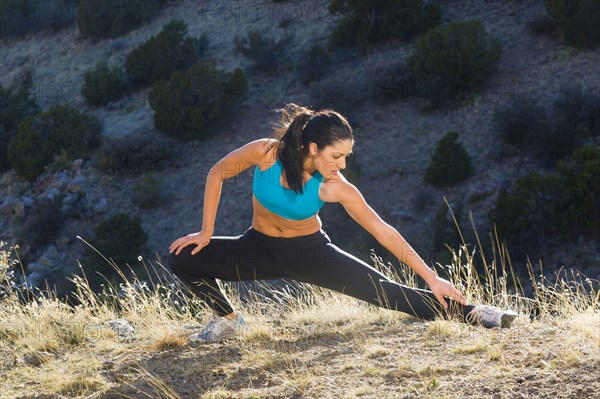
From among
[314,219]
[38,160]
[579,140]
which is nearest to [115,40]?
[38,160]

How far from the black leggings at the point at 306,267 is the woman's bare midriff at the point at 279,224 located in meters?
0.03

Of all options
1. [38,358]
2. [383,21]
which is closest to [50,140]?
[383,21]

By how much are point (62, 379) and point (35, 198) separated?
14.3m

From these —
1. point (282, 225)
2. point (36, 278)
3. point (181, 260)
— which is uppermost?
point (282, 225)

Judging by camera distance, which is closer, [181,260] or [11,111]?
[181,260]

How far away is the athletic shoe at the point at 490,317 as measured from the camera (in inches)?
152

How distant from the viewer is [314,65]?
19234mm

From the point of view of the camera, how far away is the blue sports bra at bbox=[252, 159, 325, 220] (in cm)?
385

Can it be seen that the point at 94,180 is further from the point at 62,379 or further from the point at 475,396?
the point at 475,396

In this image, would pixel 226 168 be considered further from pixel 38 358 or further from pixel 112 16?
pixel 112 16

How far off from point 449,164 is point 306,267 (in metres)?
11.0

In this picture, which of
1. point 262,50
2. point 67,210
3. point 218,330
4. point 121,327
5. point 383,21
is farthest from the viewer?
point 262,50

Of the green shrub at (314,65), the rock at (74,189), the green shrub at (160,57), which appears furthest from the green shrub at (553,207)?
the green shrub at (160,57)

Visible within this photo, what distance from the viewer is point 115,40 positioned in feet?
79.7
